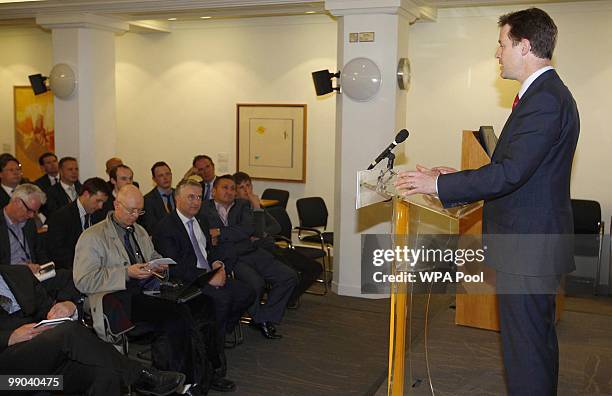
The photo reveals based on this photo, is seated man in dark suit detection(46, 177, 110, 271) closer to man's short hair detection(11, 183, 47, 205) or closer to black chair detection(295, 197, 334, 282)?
man's short hair detection(11, 183, 47, 205)

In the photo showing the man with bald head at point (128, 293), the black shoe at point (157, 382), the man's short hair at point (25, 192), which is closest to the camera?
the black shoe at point (157, 382)

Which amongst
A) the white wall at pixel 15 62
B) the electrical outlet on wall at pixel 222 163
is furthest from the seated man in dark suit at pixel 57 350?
the white wall at pixel 15 62

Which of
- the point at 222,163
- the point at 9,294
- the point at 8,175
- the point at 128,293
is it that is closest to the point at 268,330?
the point at 128,293

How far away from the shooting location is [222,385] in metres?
4.41

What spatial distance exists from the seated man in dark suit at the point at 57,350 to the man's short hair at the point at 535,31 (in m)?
2.56

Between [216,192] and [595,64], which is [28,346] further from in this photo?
[595,64]

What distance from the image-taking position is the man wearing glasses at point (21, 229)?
15.0ft

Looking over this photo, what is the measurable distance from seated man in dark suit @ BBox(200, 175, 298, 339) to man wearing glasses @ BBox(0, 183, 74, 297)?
1.39 m

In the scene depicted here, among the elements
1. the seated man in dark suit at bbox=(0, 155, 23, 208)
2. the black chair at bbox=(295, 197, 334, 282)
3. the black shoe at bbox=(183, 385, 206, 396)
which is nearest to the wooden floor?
the black shoe at bbox=(183, 385, 206, 396)

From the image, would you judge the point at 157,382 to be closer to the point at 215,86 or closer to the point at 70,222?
the point at 70,222

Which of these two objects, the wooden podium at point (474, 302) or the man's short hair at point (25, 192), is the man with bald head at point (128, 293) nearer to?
the man's short hair at point (25, 192)

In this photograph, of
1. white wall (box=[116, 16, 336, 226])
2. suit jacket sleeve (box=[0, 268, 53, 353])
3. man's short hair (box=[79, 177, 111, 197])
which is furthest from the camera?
white wall (box=[116, 16, 336, 226])

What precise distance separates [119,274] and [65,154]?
4.92 meters

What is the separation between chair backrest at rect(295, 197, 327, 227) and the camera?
25.0 feet
